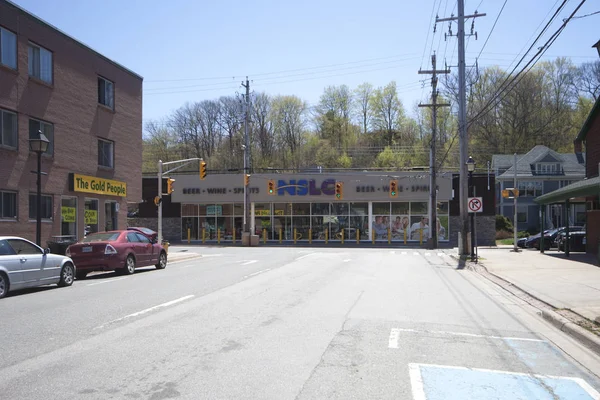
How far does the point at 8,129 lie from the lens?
805 inches

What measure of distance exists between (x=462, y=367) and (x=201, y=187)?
42.3 meters

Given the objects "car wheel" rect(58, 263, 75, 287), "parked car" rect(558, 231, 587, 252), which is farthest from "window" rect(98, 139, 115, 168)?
"parked car" rect(558, 231, 587, 252)

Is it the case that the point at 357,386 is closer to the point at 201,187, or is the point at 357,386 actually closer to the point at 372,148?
the point at 201,187

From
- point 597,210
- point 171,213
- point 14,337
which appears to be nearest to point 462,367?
point 14,337

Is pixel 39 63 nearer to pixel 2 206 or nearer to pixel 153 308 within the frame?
pixel 2 206

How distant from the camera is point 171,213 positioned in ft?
164

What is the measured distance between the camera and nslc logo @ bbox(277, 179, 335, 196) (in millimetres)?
45312

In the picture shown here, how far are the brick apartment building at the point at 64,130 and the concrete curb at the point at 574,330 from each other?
18.2m

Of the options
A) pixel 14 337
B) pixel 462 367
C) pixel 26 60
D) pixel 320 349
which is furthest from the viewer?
pixel 26 60

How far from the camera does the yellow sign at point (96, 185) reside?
933 inches

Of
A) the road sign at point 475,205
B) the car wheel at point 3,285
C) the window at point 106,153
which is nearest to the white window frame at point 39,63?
the window at point 106,153

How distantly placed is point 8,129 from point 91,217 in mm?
6314

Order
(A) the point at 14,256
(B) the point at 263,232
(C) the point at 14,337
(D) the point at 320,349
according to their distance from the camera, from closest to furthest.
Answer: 1. (D) the point at 320,349
2. (C) the point at 14,337
3. (A) the point at 14,256
4. (B) the point at 263,232

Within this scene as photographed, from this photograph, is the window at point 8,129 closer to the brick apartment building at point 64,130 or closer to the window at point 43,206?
the brick apartment building at point 64,130
